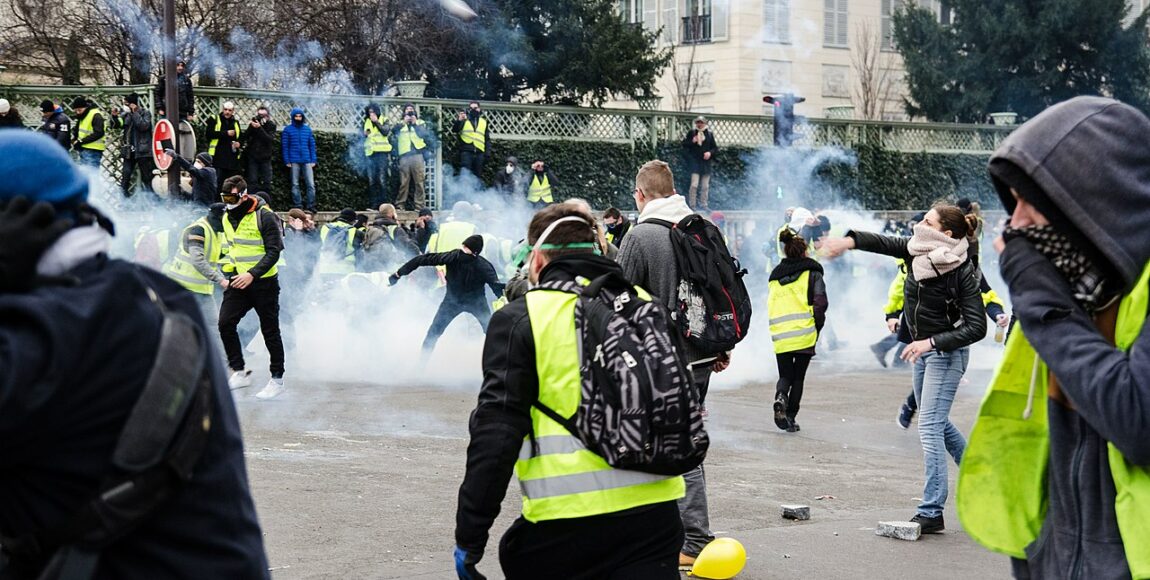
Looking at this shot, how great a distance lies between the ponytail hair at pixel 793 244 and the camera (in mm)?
11180

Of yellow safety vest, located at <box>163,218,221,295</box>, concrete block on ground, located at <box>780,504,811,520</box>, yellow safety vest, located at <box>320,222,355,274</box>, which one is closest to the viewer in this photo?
concrete block on ground, located at <box>780,504,811,520</box>

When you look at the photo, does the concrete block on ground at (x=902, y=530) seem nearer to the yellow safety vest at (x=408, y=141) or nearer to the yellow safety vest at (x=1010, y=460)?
the yellow safety vest at (x=1010, y=460)

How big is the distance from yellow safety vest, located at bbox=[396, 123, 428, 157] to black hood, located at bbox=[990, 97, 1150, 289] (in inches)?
847

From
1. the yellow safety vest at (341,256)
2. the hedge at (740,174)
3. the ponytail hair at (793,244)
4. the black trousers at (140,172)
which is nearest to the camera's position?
the ponytail hair at (793,244)

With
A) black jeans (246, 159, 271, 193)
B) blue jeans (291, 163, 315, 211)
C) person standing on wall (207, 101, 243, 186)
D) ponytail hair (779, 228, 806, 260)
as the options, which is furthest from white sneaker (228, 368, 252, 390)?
blue jeans (291, 163, 315, 211)

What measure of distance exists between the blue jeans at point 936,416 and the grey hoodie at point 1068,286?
4.44 metres

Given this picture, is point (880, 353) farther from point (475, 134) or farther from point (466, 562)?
point (466, 562)

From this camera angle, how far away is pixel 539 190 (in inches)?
961

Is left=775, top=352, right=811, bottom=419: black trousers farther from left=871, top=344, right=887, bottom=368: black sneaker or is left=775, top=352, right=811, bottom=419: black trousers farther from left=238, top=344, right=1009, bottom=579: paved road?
left=871, top=344, right=887, bottom=368: black sneaker

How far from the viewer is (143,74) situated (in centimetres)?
2827

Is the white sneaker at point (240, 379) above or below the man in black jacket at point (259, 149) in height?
below

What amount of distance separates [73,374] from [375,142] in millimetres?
21932

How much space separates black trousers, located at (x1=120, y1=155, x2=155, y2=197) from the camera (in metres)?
20.7

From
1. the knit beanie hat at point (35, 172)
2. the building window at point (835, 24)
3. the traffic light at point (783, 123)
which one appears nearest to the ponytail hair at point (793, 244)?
the knit beanie hat at point (35, 172)
